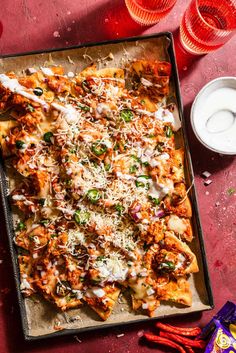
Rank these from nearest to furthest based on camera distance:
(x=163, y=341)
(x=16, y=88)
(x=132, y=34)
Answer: (x=16, y=88) → (x=163, y=341) → (x=132, y=34)

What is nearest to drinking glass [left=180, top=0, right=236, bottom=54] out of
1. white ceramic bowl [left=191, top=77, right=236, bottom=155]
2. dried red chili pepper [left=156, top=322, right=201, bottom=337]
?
white ceramic bowl [left=191, top=77, right=236, bottom=155]

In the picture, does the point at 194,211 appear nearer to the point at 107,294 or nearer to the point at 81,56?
the point at 107,294

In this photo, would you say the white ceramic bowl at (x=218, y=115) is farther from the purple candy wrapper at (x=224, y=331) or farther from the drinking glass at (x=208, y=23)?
the purple candy wrapper at (x=224, y=331)

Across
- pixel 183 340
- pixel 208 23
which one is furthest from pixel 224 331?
pixel 208 23

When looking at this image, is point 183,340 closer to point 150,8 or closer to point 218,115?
point 218,115

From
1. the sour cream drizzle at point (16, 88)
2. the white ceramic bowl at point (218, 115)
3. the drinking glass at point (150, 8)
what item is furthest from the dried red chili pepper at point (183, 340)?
the drinking glass at point (150, 8)
